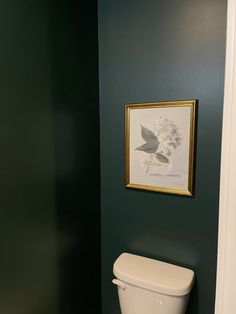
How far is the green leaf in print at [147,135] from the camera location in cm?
147

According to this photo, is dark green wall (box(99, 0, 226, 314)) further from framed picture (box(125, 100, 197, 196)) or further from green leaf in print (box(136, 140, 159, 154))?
green leaf in print (box(136, 140, 159, 154))

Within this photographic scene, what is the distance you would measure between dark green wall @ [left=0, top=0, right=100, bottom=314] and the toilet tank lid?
32 cm

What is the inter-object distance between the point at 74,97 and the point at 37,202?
0.64 m

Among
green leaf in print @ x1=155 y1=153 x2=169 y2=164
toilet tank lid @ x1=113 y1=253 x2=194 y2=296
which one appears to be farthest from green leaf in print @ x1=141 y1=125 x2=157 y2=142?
toilet tank lid @ x1=113 y1=253 x2=194 y2=296

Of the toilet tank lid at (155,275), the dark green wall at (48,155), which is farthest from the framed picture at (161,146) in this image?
the toilet tank lid at (155,275)

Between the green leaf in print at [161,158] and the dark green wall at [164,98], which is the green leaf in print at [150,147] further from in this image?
the dark green wall at [164,98]

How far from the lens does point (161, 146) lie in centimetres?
145

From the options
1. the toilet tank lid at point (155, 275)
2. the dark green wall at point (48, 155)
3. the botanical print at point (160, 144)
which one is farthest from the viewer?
the botanical print at point (160, 144)

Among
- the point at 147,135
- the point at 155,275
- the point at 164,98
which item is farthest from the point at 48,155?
the point at 155,275

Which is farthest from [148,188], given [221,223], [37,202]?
[221,223]

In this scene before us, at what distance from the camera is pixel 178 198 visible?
1.44 meters

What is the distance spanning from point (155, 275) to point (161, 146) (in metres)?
0.73

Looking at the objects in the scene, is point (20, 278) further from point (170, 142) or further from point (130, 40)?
point (130, 40)

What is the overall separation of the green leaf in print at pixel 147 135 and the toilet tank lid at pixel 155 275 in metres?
0.75
